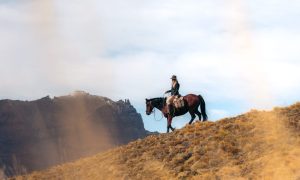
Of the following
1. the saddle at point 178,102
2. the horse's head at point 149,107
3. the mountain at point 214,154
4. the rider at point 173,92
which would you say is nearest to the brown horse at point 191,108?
the saddle at point 178,102

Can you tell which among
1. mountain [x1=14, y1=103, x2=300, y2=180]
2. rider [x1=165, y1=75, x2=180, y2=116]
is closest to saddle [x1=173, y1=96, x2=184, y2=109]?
rider [x1=165, y1=75, x2=180, y2=116]

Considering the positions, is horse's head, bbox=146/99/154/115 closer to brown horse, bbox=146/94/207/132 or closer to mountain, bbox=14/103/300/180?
brown horse, bbox=146/94/207/132

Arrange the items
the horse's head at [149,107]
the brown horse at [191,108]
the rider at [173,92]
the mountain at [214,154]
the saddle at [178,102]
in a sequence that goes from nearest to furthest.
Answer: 1. the mountain at [214,154]
2. the rider at [173,92]
3. the saddle at [178,102]
4. the brown horse at [191,108]
5. the horse's head at [149,107]

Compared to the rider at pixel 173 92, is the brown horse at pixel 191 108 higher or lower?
lower

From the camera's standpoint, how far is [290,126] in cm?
2925

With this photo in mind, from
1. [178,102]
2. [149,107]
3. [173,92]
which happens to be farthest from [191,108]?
[149,107]

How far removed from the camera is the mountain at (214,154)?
24625mm

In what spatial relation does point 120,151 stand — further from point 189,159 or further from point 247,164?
point 247,164

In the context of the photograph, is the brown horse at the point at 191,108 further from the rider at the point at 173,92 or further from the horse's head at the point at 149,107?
the horse's head at the point at 149,107

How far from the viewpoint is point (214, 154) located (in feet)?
93.5

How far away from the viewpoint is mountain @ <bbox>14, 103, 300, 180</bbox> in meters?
24.6

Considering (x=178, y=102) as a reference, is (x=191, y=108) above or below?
below

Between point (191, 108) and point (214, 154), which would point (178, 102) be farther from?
point (214, 154)

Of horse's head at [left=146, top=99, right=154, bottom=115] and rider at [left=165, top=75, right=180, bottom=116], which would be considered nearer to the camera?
rider at [left=165, top=75, right=180, bottom=116]
